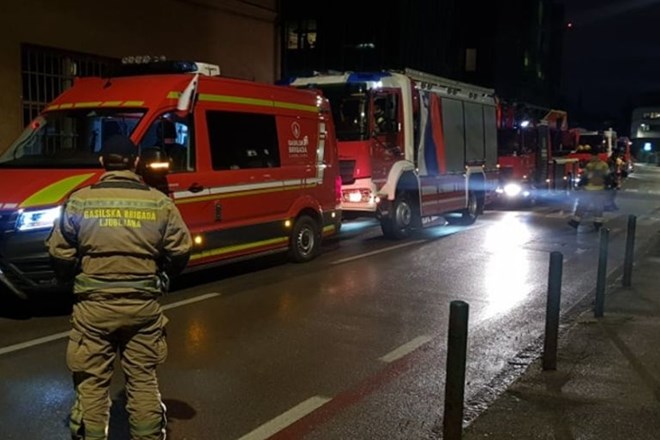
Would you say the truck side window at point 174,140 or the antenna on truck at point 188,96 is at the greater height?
the antenna on truck at point 188,96

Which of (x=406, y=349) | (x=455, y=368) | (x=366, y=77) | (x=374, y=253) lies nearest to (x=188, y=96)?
(x=406, y=349)

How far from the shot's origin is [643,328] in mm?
6906

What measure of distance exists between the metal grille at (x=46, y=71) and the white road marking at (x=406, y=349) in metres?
10.5

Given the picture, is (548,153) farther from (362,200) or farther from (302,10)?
(302,10)

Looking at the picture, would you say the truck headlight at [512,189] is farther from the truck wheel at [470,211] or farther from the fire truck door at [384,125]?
the fire truck door at [384,125]

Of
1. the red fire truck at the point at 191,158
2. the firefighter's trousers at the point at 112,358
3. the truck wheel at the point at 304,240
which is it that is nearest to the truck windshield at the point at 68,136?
the red fire truck at the point at 191,158

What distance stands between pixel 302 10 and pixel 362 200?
86.3 ft

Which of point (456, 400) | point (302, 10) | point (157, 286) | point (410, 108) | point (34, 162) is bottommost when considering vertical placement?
point (456, 400)

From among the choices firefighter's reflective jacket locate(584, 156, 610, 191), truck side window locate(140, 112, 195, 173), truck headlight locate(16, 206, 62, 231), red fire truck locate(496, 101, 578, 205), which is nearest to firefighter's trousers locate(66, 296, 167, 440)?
truck headlight locate(16, 206, 62, 231)

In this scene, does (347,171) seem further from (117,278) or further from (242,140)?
(117,278)

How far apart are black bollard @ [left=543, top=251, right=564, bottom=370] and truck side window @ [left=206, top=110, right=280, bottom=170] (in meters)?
4.61

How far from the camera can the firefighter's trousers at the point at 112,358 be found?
3.54 metres

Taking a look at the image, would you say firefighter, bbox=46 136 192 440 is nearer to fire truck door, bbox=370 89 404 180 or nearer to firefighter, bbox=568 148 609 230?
fire truck door, bbox=370 89 404 180

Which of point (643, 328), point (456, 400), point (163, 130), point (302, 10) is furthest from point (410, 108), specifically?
point (302, 10)
